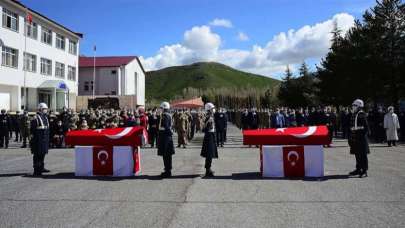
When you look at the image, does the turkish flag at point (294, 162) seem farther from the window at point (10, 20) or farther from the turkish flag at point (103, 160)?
the window at point (10, 20)

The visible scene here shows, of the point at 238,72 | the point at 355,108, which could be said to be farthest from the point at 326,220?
the point at 238,72

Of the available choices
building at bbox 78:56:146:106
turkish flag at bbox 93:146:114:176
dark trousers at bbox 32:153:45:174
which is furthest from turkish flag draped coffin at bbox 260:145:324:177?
building at bbox 78:56:146:106

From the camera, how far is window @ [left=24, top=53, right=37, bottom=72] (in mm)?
39969

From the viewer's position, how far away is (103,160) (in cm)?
1166

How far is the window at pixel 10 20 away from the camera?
35.6 metres

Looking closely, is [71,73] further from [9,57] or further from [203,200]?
[203,200]

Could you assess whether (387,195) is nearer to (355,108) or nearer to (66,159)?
(355,108)

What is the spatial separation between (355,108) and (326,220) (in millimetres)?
5828

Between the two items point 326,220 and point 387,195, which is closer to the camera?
point 326,220

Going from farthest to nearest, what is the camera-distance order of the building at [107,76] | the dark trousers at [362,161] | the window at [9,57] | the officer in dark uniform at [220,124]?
the building at [107,76] → the window at [9,57] → the officer in dark uniform at [220,124] → the dark trousers at [362,161]

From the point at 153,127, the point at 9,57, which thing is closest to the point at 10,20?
the point at 9,57

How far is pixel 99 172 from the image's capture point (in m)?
11.7

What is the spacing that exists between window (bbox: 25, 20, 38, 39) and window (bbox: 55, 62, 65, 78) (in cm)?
609

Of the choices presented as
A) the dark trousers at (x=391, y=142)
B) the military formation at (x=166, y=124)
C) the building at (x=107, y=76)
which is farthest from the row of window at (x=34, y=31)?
the dark trousers at (x=391, y=142)
